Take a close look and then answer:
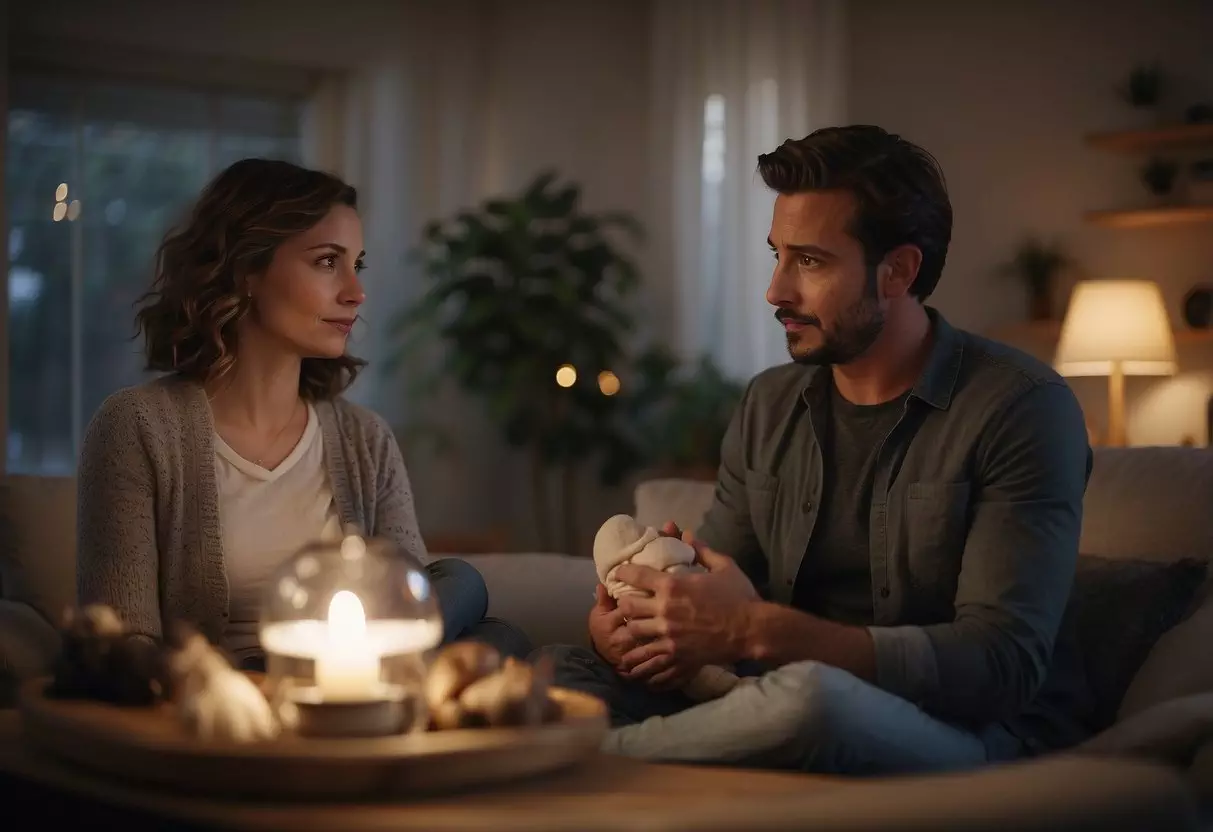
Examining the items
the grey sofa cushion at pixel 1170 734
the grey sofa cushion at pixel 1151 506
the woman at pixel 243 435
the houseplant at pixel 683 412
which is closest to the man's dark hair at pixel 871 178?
the grey sofa cushion at pixel 1151 506

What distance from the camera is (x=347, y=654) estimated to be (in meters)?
1.29

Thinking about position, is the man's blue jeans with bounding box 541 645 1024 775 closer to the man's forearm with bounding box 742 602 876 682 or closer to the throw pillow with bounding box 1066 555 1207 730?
the man's forearm with bounding box 742 602 876 682

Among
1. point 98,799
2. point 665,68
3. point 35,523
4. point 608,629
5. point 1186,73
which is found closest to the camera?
point 98,799

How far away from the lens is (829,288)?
2.17 meters

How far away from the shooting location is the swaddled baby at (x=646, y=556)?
6.29 feet

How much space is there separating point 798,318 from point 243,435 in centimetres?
89

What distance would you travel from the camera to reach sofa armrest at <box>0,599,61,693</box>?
2.12 metres

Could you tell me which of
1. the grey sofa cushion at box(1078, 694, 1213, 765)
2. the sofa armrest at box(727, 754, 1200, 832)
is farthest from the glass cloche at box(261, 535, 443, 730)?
the grey sofa cushion at box(1078, 694, 1213, 765)

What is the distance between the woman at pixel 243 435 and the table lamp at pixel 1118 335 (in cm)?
262

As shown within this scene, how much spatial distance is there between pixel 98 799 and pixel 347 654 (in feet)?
0.78

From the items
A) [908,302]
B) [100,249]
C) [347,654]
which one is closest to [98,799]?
[347,654]

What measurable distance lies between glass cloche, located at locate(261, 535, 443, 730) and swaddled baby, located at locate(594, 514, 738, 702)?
556 millimetres

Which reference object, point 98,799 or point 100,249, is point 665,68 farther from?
point 98,799

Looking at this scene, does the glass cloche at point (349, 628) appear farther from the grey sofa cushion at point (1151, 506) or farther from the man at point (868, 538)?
the grey sofa cushion at point (1151, 506)
